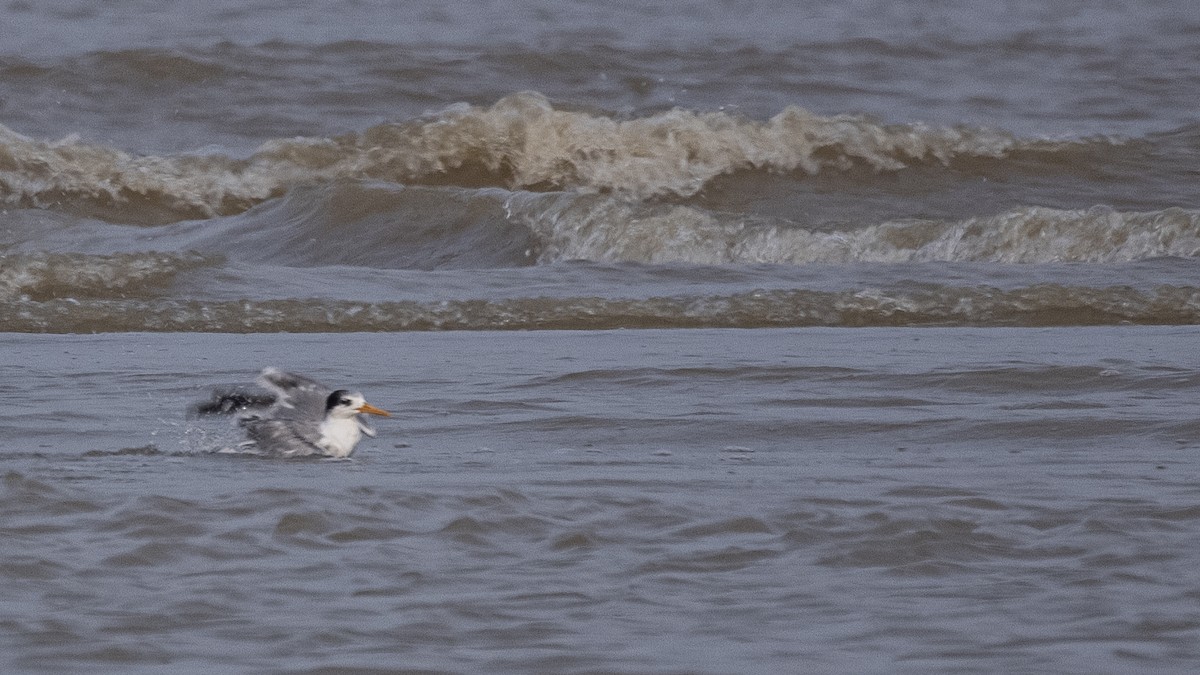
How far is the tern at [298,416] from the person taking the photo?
5.48 meters

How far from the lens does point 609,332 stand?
7.69 m

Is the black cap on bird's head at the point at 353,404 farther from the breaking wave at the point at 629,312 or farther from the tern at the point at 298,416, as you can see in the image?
the breaking wave at the point at 629,312

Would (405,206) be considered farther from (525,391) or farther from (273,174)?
(525,391)

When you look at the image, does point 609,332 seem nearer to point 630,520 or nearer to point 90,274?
point 90,274

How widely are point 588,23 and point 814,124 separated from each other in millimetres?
3822

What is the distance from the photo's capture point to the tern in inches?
216

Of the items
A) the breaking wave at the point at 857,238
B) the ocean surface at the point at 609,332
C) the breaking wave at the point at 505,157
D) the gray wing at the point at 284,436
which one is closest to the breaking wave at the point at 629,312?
the ocean surface at the point at 609,332

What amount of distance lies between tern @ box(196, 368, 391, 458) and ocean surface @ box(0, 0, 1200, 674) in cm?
10

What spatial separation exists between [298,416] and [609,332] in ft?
7.24

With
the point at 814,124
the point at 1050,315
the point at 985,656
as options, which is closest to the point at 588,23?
the point at 814,124

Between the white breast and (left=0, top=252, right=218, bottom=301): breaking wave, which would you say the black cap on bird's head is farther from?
(left=0, top=252, right=218, bottom=301): breaking wave

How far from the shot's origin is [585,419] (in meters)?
5.73

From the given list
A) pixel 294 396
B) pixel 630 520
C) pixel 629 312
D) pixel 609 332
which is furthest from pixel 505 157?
pixel 630 520

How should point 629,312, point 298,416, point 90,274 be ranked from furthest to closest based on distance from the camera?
point 90,274
point 629,312
point 298,416
